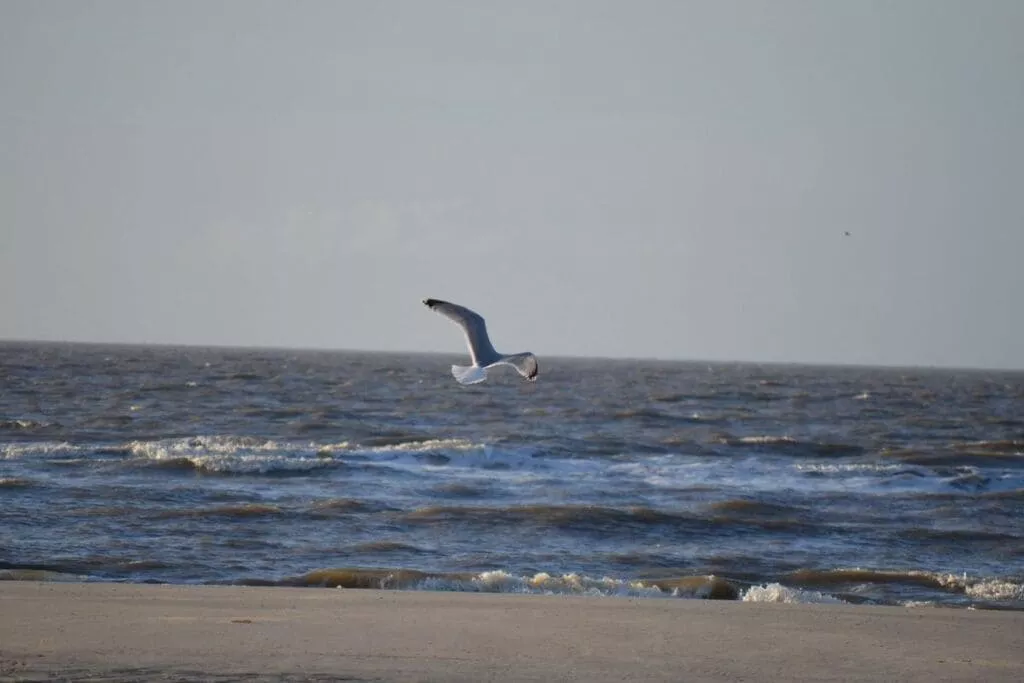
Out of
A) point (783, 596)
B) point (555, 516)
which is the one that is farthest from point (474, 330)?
point (555, 516)

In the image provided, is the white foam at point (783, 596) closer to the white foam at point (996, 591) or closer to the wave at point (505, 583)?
the wave at point (505, 583)

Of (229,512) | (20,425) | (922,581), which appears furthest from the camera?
(20,425)

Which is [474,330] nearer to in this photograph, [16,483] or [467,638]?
[467,638]

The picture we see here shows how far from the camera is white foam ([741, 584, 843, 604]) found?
13984 millimetres

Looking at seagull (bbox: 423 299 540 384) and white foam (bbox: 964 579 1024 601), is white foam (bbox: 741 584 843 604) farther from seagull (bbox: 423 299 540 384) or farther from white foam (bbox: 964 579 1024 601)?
seagull (bbox: 423 299 540 384)

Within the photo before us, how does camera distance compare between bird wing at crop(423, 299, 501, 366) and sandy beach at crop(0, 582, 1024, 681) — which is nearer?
sandy beach at crop(0, 582, 1024, 681)

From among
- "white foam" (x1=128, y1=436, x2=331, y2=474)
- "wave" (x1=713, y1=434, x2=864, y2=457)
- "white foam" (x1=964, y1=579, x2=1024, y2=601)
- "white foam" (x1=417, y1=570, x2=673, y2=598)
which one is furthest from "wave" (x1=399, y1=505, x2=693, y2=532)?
"wave" (x1=713, y1=434, x2=864, y2=457)

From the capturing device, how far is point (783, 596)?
14039mm

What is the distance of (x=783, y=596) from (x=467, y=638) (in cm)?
506

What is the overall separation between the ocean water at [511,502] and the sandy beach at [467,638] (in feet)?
6.36

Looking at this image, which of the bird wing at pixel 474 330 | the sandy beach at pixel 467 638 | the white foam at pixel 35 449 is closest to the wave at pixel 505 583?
the sandy beach at pixel 467 638

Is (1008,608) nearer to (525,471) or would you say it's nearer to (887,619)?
(887,619)

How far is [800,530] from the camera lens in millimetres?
19906

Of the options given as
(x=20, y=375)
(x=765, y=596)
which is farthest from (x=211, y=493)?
(x=20, y=375)
